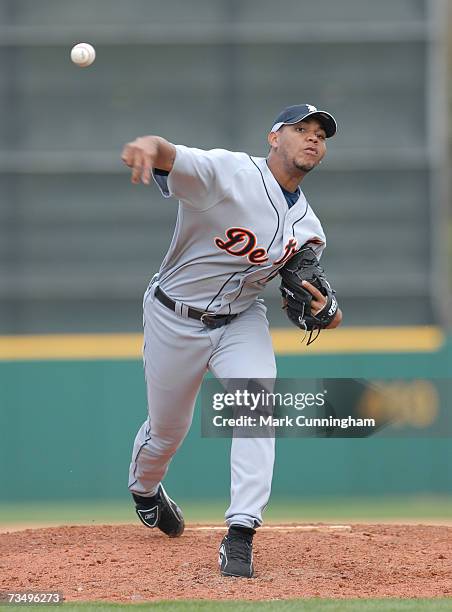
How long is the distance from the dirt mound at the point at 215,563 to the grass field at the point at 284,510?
2.30 metres

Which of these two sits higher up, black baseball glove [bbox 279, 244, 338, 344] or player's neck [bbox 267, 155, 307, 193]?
player's neck [bbox 267, 155, 307, 193]

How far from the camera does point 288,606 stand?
11.6 feet

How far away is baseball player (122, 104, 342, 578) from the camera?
156 inches

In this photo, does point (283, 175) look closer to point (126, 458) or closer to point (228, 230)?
point (228, 230)

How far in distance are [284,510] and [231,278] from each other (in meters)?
4.08

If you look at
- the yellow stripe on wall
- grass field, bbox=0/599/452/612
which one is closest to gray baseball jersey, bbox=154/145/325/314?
grass field, bbox=0/599/452/612

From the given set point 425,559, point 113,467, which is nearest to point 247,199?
point 425,559

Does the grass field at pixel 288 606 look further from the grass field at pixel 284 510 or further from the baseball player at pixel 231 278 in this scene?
the grass field at pixel 284 510

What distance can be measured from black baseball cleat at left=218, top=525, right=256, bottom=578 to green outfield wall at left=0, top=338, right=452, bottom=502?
394 centimetres

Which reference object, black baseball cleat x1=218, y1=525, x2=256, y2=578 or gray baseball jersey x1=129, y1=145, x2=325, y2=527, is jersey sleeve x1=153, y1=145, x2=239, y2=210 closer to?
gray baseball jersey x1=129, y1=145, x2=325, y2=527

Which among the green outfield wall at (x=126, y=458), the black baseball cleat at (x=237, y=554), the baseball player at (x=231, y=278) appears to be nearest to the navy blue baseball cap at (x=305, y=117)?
the baseball player at (x=231, y=278)

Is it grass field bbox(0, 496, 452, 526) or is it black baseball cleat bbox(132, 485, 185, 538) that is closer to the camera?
black baseball cleat bbox(132, 485, 185, 538)

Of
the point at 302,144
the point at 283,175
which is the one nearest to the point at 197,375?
the point at 283,175

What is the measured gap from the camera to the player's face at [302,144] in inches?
164
